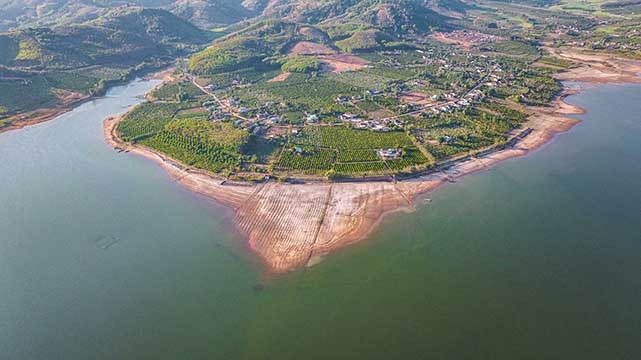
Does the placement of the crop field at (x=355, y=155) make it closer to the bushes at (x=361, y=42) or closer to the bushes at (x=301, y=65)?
the bushes at (x=301, y=65)

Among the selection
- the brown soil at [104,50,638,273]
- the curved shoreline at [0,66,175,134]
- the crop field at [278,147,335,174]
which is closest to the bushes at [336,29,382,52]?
the crop field at [278,147,335,174]

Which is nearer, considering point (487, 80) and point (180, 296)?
point (180, 296)

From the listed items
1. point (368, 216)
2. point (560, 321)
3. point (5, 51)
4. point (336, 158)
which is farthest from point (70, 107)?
point (560, 321)

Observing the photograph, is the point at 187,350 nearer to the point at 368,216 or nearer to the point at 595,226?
the point at 368,216

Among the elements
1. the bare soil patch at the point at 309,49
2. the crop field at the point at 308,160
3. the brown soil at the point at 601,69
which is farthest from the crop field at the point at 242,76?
the brown soil at the point at 601,69

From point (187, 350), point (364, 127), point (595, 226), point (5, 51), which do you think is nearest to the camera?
point (187, 350)

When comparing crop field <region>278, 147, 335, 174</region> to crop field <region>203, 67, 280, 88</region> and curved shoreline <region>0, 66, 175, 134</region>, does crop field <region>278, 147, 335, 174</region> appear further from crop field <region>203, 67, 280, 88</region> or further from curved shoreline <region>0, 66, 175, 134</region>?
curved shoreline <region>0, 66, 175, 134</region>
